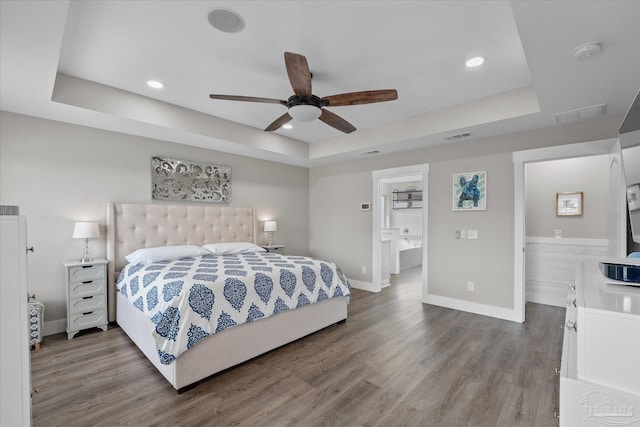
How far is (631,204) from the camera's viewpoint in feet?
6.52

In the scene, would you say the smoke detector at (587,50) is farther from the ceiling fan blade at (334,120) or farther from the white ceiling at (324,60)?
the ceiling fan blade at (334,120)

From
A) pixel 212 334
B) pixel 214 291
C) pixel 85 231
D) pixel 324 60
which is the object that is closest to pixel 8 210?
pixel 214 291

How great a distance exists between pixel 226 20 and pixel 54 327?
3.68 metres

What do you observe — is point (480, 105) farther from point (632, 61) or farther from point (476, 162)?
point (632, 61)

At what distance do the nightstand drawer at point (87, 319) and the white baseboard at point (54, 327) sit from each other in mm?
296

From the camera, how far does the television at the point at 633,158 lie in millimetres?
1807

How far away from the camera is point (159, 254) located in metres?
3.51

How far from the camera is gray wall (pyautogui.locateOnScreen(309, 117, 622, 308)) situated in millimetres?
3639

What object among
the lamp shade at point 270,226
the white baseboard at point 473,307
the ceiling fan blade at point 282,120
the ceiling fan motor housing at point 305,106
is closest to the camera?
the ceiling fan motor housing at point 305,106

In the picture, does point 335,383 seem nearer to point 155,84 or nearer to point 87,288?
point 87,288

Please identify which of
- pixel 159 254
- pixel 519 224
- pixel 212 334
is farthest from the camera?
pixel 519 224

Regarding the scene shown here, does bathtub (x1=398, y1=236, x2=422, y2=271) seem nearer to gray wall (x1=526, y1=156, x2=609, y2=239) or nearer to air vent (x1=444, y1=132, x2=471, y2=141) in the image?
gray wall (x1=526, y1=156, x2=609, y2=239)

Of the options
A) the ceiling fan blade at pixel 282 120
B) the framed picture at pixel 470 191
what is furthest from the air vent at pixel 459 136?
the ceiling fan blade at pixel 282 120

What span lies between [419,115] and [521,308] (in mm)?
2757
